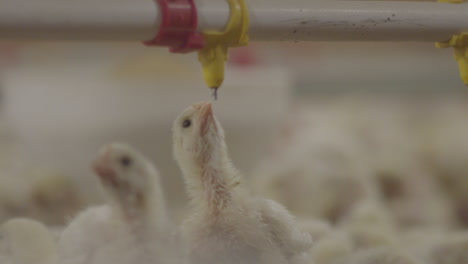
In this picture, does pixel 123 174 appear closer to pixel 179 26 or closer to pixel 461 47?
pixel 179 26

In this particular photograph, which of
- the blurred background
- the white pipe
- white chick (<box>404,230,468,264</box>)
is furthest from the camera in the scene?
the blurred background

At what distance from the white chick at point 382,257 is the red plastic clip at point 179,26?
0.80 ft

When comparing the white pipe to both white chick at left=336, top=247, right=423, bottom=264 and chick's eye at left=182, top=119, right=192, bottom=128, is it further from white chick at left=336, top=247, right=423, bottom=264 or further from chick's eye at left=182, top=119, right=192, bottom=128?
white chick at left=336, top=247, right=423, bottom=264

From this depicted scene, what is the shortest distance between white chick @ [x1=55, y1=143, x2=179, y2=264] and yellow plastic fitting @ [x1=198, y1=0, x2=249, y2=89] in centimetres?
8

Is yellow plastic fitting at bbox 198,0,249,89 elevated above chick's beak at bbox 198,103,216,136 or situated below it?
above

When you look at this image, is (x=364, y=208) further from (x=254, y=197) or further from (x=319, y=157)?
(x=254, y=197)

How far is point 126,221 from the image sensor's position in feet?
1.60

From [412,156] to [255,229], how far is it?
2.44 ft

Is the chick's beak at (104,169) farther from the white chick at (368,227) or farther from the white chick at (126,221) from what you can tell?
the white chick at (368,227)

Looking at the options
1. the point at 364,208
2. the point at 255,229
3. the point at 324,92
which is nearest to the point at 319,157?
the point at 364,208

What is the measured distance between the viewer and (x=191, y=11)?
50 centimetres

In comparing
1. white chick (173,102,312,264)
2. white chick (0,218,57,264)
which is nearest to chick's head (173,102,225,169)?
white chick (173,102,312,264)

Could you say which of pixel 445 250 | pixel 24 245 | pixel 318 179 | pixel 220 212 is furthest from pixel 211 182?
pixel 318 179

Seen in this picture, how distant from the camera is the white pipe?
1.51 ft
